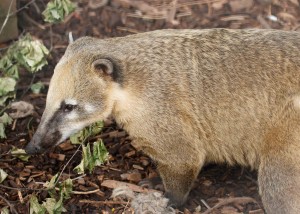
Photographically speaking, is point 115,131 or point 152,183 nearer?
point 152,183

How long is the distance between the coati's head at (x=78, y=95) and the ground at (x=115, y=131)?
46cm

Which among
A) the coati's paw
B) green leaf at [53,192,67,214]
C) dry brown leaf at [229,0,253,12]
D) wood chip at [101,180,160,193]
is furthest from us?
dry brown leaf at [229,0,253,12]

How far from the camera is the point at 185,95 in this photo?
5375 millimetres

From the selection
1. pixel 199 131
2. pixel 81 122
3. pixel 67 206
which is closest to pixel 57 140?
pixel 81 122

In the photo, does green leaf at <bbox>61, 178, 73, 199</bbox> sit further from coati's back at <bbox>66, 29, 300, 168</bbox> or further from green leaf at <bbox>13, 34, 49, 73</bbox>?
green leaf at <bbox>13, 34, 49, 73</bbox>

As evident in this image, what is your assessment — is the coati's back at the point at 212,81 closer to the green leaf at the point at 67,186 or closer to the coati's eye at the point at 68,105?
the coati's eye at the point at 68,105

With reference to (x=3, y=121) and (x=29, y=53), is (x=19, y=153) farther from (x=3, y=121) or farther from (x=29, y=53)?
(x=29, y=53)

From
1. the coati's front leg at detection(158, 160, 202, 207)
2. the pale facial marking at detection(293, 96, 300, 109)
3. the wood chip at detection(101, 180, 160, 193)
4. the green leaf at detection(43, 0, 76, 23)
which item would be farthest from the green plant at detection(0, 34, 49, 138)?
the pale facial marking at detection(293, 96, 300, 109)

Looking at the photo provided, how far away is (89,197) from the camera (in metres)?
5.73

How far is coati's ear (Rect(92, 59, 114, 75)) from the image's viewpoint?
5.19 m

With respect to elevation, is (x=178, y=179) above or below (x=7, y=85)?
below

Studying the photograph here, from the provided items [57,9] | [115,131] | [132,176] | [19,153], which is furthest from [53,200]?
[57,9]

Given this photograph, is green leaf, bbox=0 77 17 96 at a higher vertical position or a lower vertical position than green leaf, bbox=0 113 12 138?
higher

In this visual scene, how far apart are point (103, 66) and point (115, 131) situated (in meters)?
1.40
